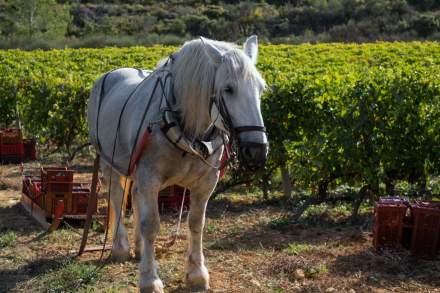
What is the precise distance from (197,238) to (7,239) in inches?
112

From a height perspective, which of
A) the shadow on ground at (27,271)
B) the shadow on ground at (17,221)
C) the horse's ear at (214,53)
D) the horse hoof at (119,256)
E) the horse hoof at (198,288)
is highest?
the horse's ear at (214,53)

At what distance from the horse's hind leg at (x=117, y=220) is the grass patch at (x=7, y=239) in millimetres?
1181

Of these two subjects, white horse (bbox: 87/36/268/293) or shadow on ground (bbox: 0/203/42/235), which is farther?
shadow on ground (bbox: 0/203/42/235)

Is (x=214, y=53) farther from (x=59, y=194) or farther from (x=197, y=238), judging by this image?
(x=59, y=194)

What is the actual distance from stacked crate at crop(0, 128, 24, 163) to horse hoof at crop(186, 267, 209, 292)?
902cm

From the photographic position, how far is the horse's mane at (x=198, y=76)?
4.63 meters

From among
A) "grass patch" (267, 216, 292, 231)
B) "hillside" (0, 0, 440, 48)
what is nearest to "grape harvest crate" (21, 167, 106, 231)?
"grass patch" (267, 216, 292, 231)

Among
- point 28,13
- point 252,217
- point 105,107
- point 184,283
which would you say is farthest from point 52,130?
point 28,13

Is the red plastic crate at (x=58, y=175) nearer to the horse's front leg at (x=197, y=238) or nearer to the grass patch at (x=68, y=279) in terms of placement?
the grass patch at (x=68, y=279)

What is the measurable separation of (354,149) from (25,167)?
7.68 meters

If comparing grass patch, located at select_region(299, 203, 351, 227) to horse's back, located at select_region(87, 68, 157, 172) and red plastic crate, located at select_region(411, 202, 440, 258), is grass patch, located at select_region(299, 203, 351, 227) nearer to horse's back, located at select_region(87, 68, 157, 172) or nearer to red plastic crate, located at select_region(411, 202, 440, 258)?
red plastic crate, located at select_region(411, 202, 440, 258)

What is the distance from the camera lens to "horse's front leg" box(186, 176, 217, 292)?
5.64m

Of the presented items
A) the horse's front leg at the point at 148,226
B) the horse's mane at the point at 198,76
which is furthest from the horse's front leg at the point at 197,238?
the horse's mane at the point at 198,76

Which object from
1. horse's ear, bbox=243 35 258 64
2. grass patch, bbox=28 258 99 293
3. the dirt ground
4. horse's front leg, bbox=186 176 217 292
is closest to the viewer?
horse's ear, bbox=243 35 258 64
